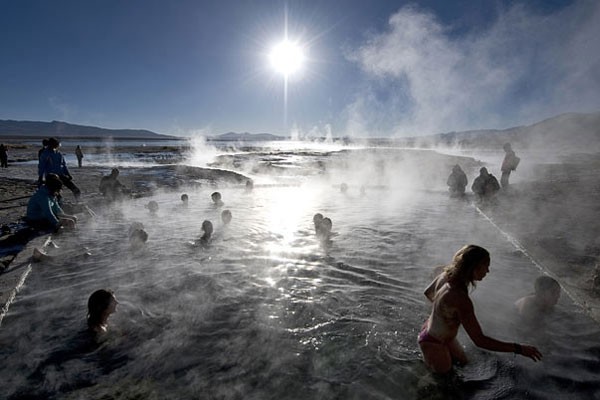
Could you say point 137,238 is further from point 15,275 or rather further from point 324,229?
point 324,229

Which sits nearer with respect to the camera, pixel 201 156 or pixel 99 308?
pixel 99 308

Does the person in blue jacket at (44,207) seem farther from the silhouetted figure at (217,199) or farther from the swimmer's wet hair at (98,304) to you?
the silhouetted figure at (217,199)

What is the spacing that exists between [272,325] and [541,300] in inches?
141

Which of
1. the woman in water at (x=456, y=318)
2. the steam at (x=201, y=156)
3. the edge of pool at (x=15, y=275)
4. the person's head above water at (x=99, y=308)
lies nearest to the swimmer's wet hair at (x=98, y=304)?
the person's head above water at (x=99, y=308)

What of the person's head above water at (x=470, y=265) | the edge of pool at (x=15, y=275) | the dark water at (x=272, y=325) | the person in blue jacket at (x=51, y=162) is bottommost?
the dark water at (x=272, y=325)

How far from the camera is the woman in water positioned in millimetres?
2904

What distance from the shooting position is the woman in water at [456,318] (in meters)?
2.90

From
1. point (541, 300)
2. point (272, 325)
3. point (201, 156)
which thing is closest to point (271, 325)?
point (272, 325)

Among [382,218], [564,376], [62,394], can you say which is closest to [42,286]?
[62,394]

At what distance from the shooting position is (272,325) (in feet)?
15.0

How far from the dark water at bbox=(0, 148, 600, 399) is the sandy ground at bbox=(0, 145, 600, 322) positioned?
1.46 feet

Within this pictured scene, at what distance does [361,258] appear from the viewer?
708cm

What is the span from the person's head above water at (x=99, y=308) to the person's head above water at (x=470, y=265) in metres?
3.92

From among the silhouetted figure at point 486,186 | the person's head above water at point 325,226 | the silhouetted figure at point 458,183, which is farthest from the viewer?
the silhouetted figure at point 458,183
